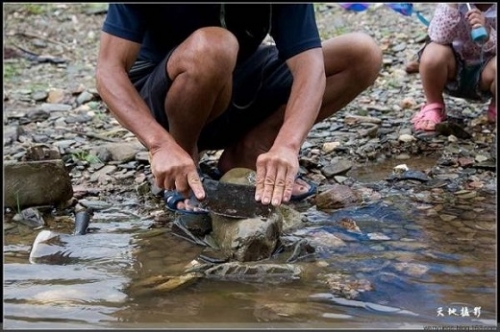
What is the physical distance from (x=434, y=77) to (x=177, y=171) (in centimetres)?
222

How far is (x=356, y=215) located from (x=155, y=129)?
36.2 inches

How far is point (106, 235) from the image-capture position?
268 centimetres

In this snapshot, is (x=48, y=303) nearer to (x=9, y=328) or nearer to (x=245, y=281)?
(x=9, y=328)

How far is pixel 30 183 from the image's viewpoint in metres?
2.95

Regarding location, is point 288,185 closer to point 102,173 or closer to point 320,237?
point 320,237

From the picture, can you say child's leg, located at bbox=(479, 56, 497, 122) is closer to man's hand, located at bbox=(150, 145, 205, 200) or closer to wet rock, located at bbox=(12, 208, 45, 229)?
man's hand, located at bbox=(150, 145, 205, 200)

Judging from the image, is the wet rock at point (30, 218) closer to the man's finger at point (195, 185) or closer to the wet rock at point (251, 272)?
the man's finger at point (195, 185)

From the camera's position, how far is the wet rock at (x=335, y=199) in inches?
118

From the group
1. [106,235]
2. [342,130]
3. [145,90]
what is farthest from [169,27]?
[342,130]

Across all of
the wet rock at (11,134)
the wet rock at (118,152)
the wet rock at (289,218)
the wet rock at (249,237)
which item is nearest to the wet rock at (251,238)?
the wet rock at (249,237)

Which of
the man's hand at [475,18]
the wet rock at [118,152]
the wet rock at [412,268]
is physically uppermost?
the man's hand at [475,18]

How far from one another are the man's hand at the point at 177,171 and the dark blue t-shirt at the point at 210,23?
1.65 feet

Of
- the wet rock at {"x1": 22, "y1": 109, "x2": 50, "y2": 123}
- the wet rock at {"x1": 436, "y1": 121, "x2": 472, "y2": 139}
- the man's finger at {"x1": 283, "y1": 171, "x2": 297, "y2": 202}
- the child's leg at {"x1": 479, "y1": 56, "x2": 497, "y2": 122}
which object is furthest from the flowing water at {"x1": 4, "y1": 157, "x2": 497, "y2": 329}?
the wet rock at {"x1": 22, "y1": 109, "x2": 50, "y2": 123}

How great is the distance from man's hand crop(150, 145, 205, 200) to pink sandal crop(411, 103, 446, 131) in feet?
6.72
